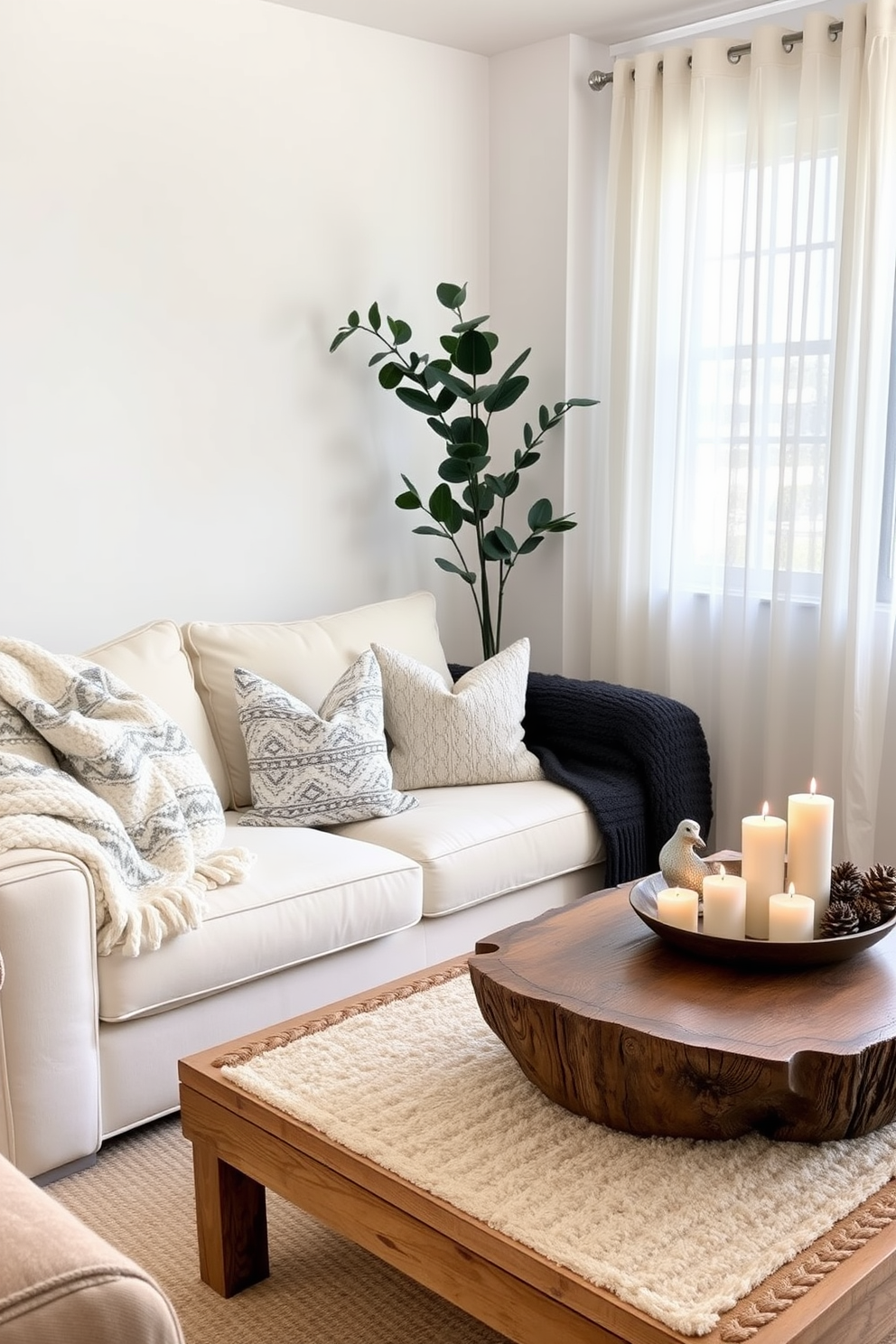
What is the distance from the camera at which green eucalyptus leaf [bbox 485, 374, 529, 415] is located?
3.78 meters

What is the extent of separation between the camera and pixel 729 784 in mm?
3750

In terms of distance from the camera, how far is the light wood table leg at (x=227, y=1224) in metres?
1.88

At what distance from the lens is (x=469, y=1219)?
151cm

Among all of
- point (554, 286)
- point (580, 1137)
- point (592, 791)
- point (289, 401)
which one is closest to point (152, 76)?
point (289, 401)

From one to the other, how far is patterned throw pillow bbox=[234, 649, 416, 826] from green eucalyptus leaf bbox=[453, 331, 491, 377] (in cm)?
125

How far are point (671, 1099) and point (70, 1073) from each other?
42.5 inches

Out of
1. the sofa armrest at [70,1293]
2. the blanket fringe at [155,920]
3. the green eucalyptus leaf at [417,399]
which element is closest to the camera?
the sofa armrest at [70,1293]

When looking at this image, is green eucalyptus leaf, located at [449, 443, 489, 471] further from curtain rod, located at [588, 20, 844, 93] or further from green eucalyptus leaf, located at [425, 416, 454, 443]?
curtain rod, located at [588, 20, 844, 93]

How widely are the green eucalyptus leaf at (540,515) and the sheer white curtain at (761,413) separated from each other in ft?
0.75

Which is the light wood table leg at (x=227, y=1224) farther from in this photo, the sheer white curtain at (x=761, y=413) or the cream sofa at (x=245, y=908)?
the sheer white curtain at (x=761, y=413)

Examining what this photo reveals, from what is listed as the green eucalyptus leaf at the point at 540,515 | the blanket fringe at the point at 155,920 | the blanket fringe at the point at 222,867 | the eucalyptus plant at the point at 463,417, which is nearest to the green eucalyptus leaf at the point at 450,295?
the eucalyptus plant at the point at 463,417

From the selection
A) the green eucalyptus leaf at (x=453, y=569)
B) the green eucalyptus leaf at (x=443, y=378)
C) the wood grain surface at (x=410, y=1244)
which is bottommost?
the wood grain surface at (x=410, y=1244)

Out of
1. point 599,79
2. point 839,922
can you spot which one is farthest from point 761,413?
point 839,922

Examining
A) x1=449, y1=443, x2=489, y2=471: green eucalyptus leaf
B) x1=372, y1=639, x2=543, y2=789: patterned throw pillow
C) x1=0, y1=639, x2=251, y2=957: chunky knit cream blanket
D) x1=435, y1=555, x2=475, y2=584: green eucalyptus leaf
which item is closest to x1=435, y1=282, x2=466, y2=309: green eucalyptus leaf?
x1=449, y1=443, x2=489, y2=471: green eucalyptus leaf
